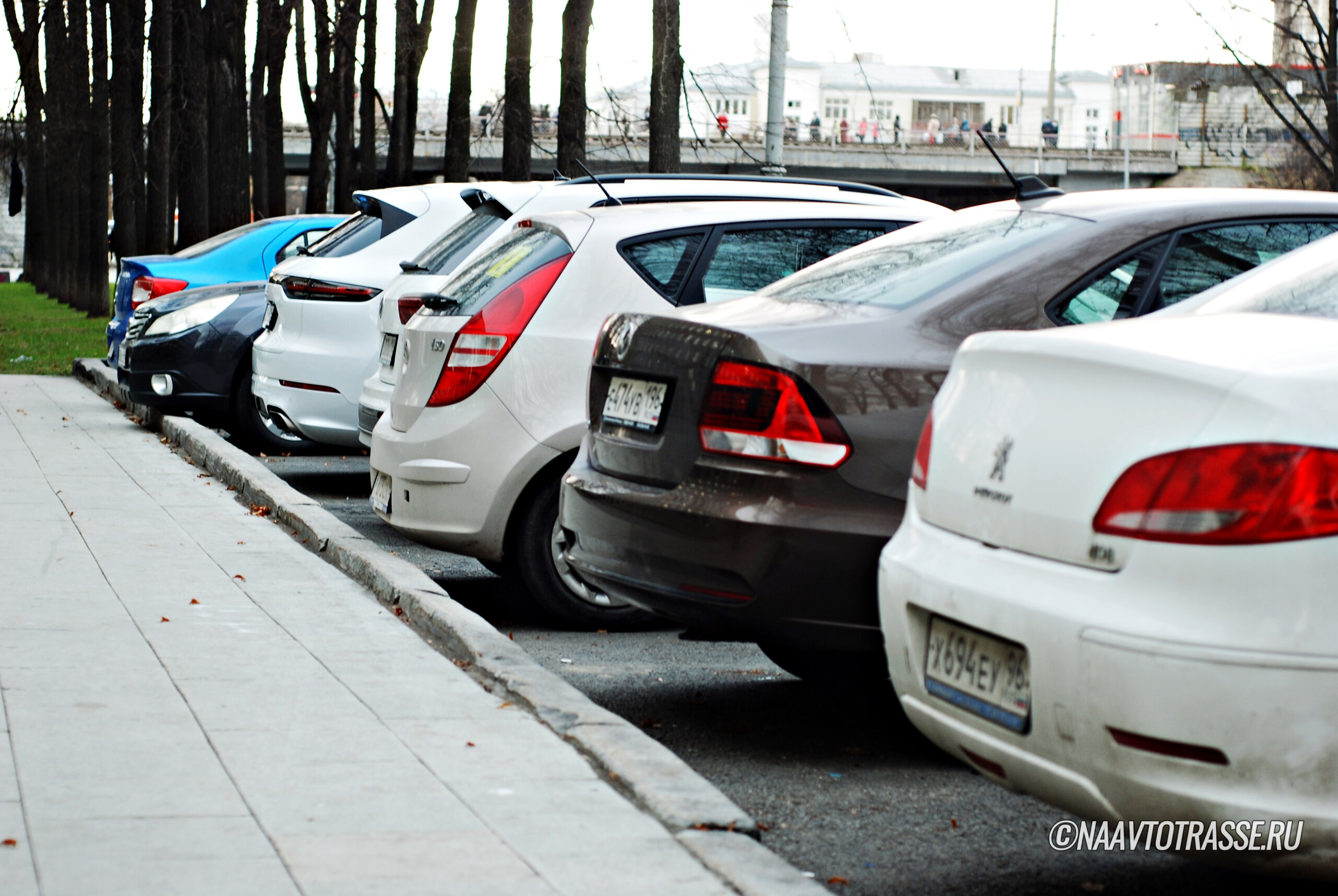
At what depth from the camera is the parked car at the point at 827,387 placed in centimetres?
449

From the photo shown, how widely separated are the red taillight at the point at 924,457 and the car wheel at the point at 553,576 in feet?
8.74

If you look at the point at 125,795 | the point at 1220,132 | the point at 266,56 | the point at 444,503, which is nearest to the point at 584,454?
the point at 444,503

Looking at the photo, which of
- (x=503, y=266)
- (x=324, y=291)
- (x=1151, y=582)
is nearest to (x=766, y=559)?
(x=1151, y=582)

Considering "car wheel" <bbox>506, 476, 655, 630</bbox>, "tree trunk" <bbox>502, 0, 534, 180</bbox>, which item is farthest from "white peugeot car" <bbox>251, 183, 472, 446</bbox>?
"tree trunk" <bbox>502, 0, 534, 180</bbox>

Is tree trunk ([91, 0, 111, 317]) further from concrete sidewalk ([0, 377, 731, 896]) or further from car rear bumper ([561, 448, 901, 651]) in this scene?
car rear bumper ([561, 448, 901, 651])

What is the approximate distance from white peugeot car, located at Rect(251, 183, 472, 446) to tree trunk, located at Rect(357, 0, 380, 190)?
19.1 meters

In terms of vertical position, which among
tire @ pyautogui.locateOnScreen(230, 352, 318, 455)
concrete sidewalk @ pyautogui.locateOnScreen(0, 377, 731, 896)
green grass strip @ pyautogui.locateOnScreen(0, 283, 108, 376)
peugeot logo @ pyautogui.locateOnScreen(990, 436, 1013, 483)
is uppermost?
peugeot logo @ pyautogui.locateOnScreen(990, 436, 1013, 483)

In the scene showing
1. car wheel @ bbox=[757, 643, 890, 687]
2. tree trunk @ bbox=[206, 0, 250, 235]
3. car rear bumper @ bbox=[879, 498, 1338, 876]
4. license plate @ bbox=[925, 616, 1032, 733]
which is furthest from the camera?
tree trunk @ bbox=[206, 0, 250, 235]

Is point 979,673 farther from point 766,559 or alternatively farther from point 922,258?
point 922,258

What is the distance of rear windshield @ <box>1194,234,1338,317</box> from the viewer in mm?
3939

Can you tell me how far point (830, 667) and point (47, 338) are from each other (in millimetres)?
22840

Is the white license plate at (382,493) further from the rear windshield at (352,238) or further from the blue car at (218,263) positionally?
the blue car at (218,263)

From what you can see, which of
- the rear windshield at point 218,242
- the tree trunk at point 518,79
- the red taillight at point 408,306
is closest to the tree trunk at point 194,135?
the tree trunk at point 518,79

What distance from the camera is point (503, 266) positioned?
6.66m
